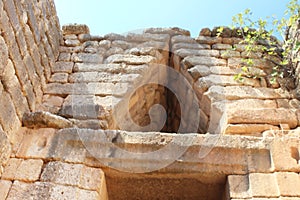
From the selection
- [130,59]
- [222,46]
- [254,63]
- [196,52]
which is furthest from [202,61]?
[130,59]

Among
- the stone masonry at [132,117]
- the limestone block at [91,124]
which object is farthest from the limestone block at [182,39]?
the limestone block at [91,124]

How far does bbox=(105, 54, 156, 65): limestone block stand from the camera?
4.42 m

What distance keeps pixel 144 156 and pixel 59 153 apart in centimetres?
79

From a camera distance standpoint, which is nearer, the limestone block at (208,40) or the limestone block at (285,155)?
the limestone block at (285,155)

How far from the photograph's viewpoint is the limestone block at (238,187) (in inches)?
116

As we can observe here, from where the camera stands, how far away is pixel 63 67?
434 cm

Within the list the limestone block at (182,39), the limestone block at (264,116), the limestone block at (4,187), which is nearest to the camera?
the limestone block at (4,187)

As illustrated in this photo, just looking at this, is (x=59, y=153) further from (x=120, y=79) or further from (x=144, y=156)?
(x=120, y=79)

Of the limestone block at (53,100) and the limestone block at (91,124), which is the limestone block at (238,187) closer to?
the limestone block at (91,124)

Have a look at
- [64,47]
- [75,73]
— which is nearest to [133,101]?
[75,73]

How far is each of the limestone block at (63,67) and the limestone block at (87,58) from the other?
11cm

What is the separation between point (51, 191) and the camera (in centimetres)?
285

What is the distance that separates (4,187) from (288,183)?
243 centimetres

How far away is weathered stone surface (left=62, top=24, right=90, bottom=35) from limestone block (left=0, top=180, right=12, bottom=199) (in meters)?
2.64
